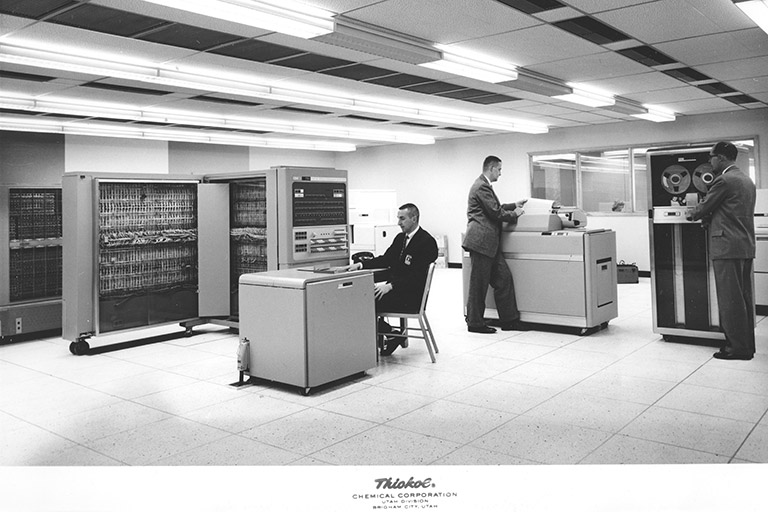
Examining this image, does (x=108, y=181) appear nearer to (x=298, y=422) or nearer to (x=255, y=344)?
(x=255, y=344)

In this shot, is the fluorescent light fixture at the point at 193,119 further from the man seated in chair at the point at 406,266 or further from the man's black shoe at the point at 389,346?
the man's black shoe at the point at 389,346

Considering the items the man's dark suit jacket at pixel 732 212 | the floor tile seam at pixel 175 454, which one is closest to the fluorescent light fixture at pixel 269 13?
the floor tile seam at pixel 175 454

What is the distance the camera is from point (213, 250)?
214 inches

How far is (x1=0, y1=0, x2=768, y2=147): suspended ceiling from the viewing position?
3967mm

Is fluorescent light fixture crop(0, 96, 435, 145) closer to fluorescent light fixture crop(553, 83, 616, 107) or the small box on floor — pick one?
fluorescent light fixture crop(553, 83, 616, 107)

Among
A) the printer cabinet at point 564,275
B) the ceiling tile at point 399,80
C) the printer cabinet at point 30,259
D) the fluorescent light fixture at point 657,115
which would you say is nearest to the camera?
the printer cabinet at point 564,275

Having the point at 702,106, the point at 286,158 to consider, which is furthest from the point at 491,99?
the point at 286,158

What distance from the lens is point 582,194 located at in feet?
33.6

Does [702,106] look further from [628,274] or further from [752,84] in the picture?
[628,274]

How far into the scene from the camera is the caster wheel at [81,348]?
467 cm

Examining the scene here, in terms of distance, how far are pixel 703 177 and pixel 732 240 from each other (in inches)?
25.0

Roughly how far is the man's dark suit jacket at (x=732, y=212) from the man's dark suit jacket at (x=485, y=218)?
1.60 metres
